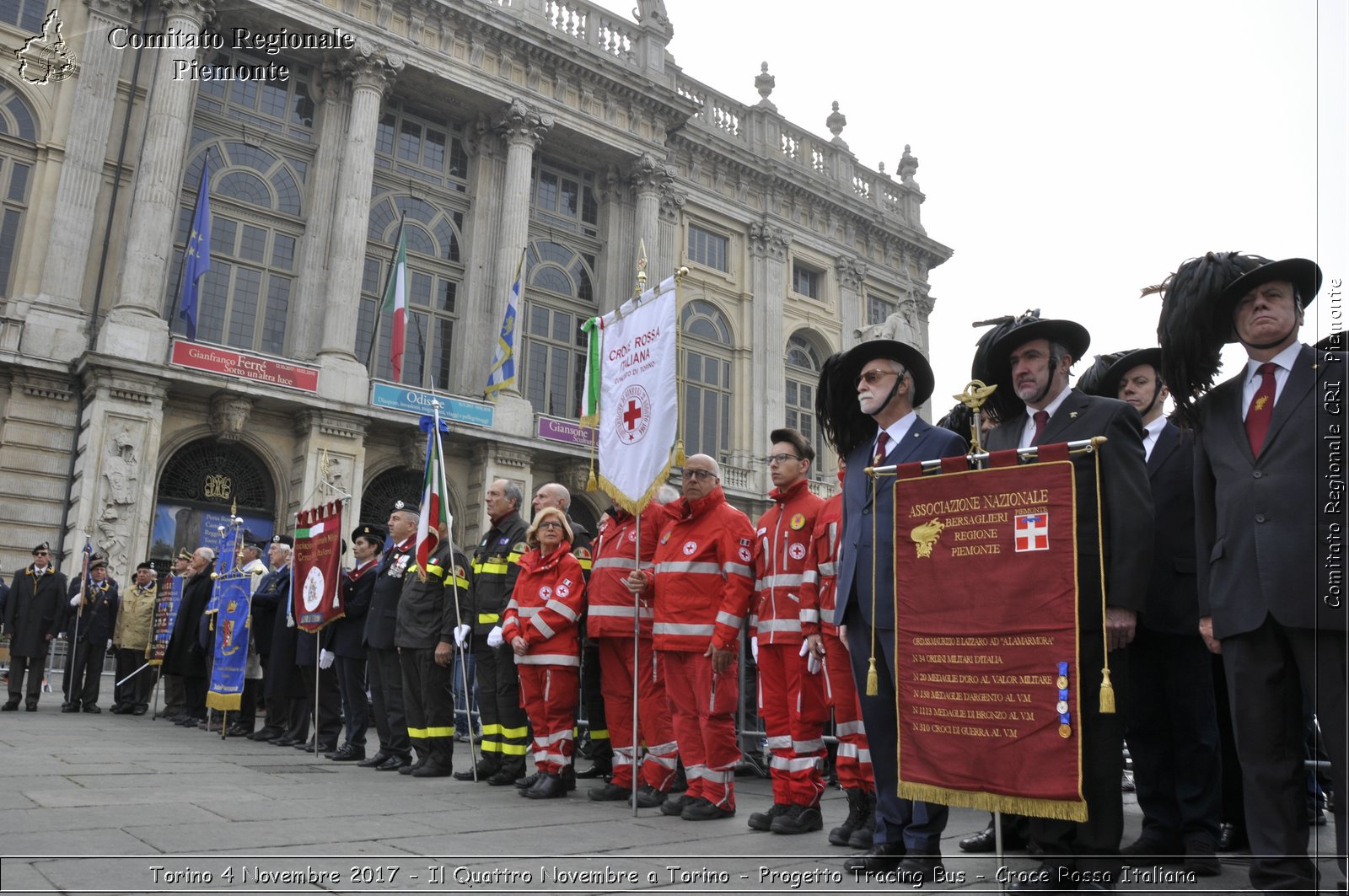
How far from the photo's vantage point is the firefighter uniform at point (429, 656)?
7359 millimetres

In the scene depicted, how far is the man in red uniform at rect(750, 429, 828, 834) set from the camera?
200 inches

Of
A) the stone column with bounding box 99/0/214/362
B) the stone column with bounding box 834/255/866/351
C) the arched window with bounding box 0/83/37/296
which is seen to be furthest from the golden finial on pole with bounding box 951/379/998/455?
the stone column with bounding box 834/255/866/351

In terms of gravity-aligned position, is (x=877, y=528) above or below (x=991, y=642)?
above

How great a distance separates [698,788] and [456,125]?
21474 millimetres

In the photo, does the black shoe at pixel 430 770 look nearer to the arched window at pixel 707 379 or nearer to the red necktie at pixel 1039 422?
the red necktie at pixel 1039 422

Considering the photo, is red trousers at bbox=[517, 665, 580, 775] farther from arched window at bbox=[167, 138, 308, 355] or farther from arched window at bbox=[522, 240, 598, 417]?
arched window at bbox=[522, 240, 598, 417]

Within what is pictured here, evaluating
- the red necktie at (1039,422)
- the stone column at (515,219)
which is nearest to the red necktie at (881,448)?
the red necktie at (1039,422)

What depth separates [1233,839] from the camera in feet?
16.1

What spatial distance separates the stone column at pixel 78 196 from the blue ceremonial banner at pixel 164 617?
21.2 feet

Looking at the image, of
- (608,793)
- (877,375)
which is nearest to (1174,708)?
(877,375)

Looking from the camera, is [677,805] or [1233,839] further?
[677,805]

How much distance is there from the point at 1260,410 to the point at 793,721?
2.84m

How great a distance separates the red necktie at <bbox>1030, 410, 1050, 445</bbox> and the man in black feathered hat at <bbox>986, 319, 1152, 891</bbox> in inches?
2.1

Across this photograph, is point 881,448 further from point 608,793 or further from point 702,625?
point 608,793
